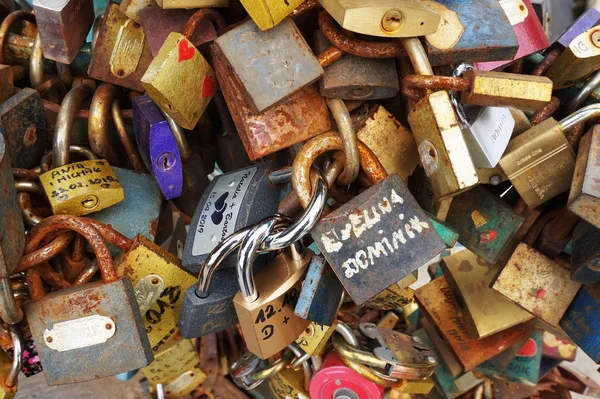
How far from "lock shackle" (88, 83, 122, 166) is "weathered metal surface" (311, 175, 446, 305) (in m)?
0.47

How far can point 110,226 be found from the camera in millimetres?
1026

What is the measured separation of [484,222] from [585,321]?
264 millimetres

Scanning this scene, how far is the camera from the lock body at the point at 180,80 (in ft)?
2.94

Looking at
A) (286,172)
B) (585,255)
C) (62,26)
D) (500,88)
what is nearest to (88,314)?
(286,172)

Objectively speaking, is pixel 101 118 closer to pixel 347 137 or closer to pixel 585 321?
pixel 347 137

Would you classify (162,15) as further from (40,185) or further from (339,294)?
(339,294)

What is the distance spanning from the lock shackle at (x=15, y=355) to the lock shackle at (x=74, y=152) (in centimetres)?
29

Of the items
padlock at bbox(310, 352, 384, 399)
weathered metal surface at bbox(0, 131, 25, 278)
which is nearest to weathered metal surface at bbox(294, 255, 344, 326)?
padlock at bbox(310, 352, 384, 399)

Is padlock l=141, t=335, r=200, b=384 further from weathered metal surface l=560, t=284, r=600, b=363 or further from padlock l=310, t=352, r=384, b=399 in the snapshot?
weathered metal surface l=560, t=284, r=600, b=363

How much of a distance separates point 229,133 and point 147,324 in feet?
1.35

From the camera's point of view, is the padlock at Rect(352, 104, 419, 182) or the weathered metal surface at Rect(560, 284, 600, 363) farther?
the weathered metal surface at Rect(560, 284, 600, 363)

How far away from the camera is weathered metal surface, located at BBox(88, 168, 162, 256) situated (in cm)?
108

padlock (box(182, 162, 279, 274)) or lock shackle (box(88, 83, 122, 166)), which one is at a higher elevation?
lock shackle (box(88, 83, 122, 166))

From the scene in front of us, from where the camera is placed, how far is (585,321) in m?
1.08
